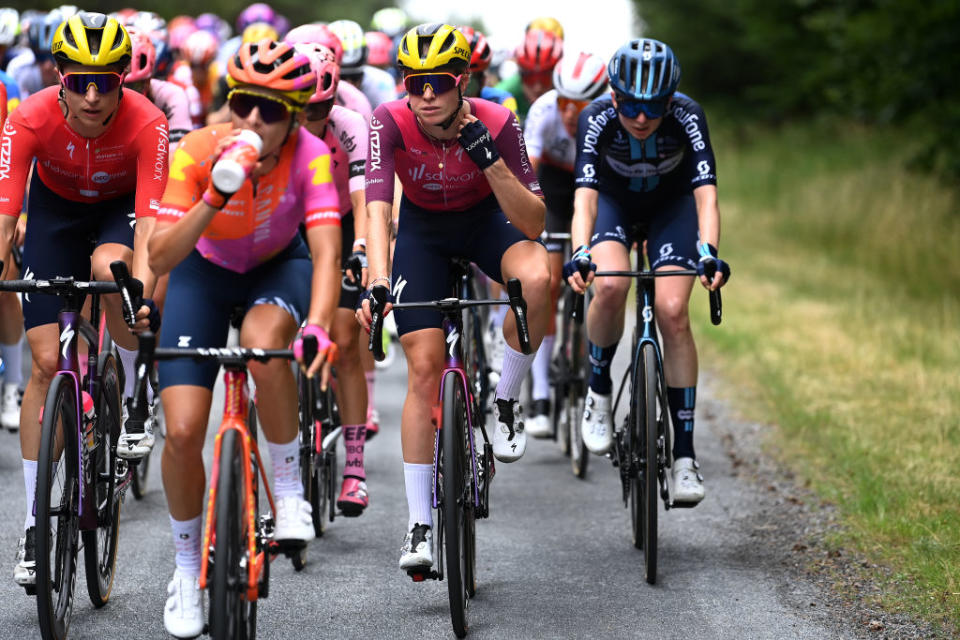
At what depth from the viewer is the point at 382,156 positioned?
19.8ft

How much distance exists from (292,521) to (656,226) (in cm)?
297

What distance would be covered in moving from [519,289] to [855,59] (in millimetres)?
18446

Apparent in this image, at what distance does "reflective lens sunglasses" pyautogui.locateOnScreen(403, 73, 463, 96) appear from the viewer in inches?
225

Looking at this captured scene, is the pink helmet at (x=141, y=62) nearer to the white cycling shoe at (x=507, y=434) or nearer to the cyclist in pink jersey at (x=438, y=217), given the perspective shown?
the cyclist in pink jersey at (x=438, y=217)

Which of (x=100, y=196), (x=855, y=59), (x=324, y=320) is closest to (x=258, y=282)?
(x=324, y=320)

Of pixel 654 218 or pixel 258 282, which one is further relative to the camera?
pixel 654 218

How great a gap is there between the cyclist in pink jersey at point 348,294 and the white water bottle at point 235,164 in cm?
199

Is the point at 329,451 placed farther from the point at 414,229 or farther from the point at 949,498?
the point at 949,498

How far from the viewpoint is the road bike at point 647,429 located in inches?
250

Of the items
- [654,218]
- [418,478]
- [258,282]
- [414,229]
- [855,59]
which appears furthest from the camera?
[855,59]

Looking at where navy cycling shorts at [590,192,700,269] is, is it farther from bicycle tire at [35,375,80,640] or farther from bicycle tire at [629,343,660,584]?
bicycle tire at [35,375,80,640]

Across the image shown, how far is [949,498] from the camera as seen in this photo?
7398mm

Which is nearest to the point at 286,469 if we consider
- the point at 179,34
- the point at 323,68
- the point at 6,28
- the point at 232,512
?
the point at 232,512

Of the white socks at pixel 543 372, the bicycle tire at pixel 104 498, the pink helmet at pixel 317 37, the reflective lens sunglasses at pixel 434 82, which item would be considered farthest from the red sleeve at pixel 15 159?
the white socks at pixel 543 372
